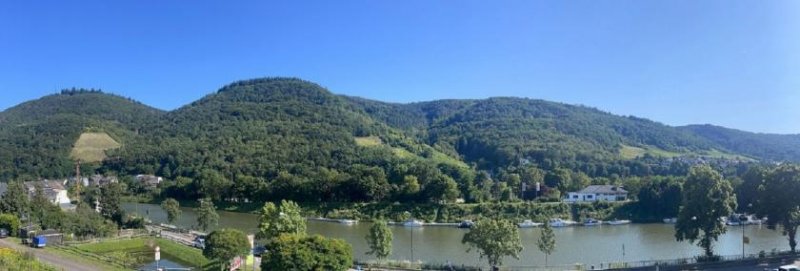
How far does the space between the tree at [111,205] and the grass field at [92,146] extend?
3593 inches

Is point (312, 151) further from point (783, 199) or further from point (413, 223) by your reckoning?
point (783, 199)

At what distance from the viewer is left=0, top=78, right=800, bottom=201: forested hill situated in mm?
85000

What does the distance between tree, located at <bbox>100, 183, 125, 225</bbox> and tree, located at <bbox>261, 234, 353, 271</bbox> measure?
3154 centimetres

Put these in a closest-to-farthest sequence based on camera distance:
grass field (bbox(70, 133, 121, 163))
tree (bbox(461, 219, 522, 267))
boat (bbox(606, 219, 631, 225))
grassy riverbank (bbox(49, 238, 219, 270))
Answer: tree (bbox(461, 219, 522, 267)) → grassy riverbank (bbox(49, 238, 219, 270)) → boat (bbox(606, 219, 631, 225)) → grass field (bbox(70, 133, 121, 163))

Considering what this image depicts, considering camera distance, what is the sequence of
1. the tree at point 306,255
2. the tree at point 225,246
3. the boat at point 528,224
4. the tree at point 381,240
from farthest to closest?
the boat at point 528,224 → the tree at point 381,240 → the tree at point 225,246 → the tree at point 306,255

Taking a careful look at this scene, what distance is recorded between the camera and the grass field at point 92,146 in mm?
138038

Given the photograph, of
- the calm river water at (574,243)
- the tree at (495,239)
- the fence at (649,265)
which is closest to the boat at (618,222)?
the calm river water at (574,243)

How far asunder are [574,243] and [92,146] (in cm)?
12975

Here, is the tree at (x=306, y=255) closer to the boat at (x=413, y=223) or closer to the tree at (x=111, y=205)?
the tree at (x=111, y=205)

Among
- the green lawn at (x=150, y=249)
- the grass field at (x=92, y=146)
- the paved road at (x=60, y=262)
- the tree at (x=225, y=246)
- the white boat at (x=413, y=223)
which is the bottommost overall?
the white boat at (x=413, y=223)

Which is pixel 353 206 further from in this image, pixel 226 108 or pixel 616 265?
pixel 226 108

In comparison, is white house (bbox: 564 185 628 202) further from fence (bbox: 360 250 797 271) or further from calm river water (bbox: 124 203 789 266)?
fence (bbox: 360 250 797 271)

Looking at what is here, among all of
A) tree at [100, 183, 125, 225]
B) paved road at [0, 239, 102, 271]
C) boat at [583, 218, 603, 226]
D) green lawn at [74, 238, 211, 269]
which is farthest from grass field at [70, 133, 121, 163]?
boat at [583, 218, 603, 226]

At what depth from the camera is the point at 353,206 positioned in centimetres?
7806
